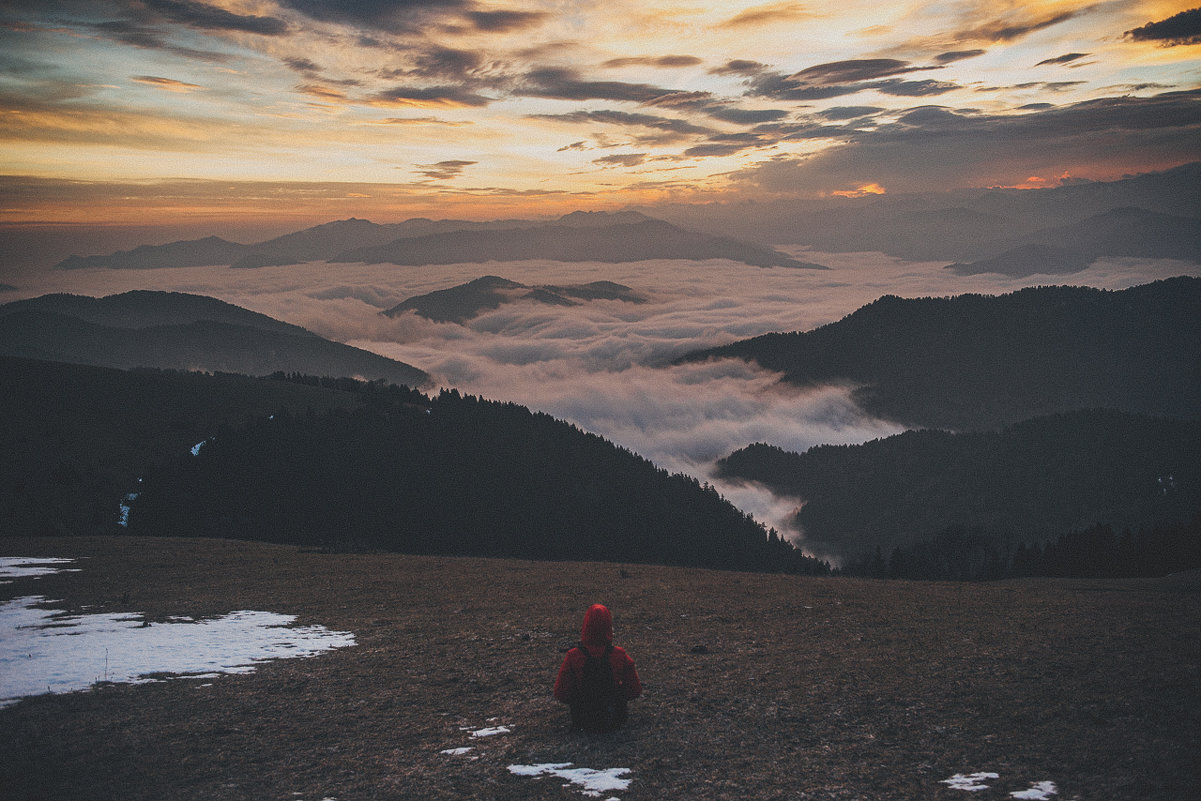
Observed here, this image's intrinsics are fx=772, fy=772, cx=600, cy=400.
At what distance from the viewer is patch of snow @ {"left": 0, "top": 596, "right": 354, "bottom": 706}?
45.6ft

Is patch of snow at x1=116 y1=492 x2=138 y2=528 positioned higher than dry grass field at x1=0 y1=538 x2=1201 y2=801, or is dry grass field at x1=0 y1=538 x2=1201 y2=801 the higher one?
dry grass field at x1=0 y1=538 x2=1201 y2=801

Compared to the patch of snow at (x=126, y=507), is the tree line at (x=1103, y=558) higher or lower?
lower

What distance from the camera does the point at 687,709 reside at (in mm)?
12023

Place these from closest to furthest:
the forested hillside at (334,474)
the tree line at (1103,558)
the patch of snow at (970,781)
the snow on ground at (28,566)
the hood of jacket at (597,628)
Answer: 1. the patch of snow at (970,781)
2. the hood of jacket at (597,628)
3. the snow on ground at (28,566)
4. the tree line at (1103,558)
5. the forested hillside at (334,474)

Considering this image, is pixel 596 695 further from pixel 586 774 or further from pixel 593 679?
pixel 586 774

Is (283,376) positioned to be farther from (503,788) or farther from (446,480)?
(503,788)

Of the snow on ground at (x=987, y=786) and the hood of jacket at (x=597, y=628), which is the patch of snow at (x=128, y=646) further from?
the snow on ground at (x=987, y=786)

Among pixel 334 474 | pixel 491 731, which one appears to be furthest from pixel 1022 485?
pixel 491 731

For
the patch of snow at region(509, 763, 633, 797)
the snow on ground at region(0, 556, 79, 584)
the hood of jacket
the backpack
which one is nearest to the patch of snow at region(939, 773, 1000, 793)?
the patch of snow at region(509, 763, 633, 797)

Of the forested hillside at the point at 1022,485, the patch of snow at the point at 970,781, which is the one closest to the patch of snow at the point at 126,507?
the patch of snow at the point at 970,781

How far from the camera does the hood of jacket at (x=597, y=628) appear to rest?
11047 millimetres

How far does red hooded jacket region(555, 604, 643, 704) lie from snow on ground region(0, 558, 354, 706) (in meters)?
7.11

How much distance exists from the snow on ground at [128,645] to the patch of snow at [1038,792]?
504 inches

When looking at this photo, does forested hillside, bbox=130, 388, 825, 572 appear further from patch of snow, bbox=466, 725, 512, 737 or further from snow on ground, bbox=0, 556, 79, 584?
patch of snow, bbox=466, 725, 512, 737
